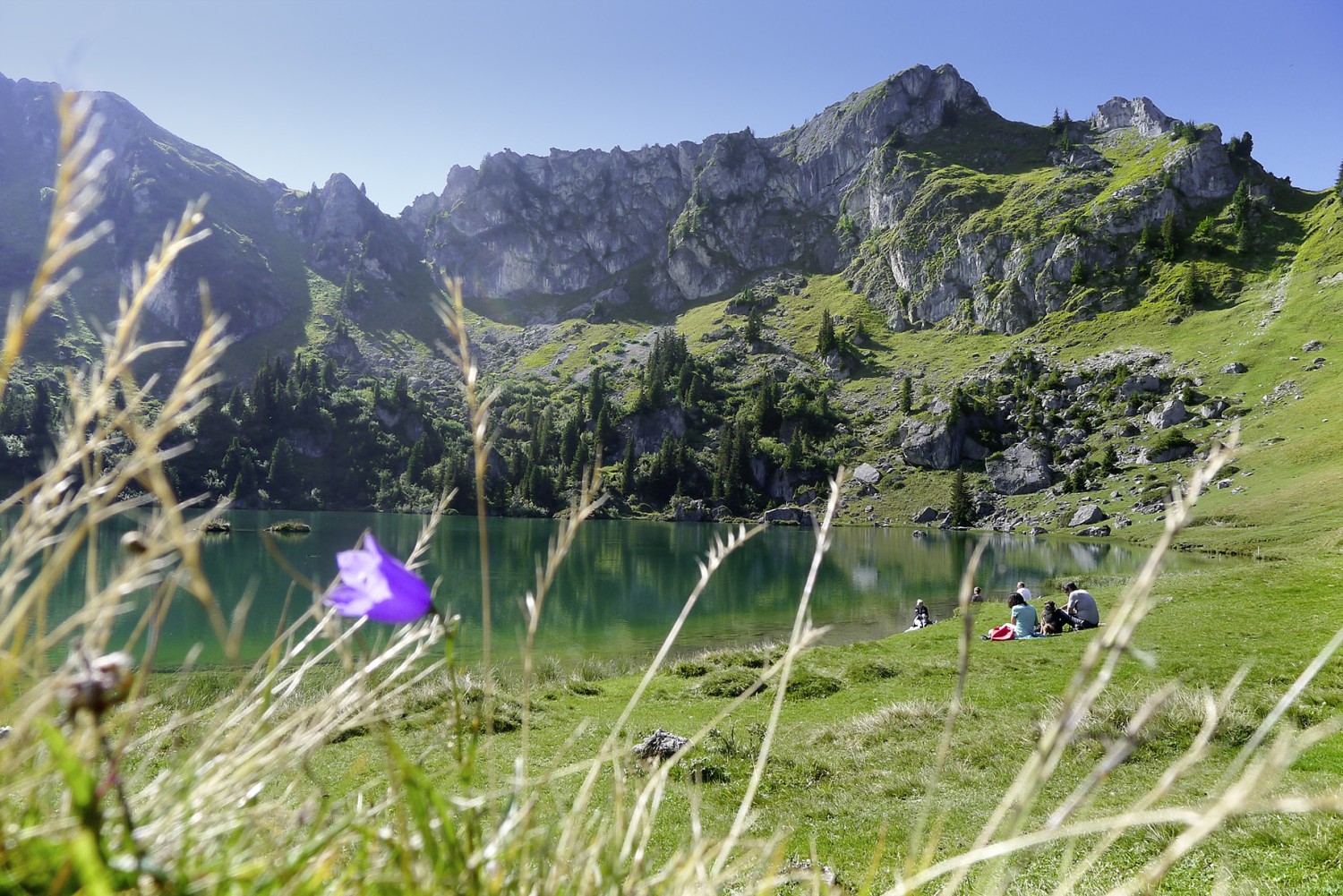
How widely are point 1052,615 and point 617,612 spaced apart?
19674mm

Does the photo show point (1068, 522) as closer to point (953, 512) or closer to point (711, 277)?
point (953, 512)

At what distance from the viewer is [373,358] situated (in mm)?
166125

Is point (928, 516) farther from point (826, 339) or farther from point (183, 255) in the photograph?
point (183, 255)

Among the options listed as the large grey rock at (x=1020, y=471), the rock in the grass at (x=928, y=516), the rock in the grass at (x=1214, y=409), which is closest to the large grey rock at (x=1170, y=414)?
the rock in the grass at (x=1214, y=409)

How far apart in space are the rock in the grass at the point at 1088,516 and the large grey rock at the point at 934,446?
27.9 m

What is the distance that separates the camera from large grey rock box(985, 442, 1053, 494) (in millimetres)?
93875

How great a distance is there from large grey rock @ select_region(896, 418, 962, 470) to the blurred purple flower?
11214 cm

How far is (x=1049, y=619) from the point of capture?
1828 cm

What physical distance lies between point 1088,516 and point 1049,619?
223ft

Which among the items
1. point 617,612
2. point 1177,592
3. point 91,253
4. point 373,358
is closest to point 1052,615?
point 1177,592

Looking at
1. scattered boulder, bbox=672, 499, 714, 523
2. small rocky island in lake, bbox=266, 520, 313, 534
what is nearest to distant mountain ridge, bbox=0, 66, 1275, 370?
A: scattered boulder, bbox=672, 499, 714, 523

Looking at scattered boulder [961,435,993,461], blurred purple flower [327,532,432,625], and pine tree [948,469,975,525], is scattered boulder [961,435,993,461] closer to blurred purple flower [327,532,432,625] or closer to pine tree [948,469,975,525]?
pine tree [948,469,975,525]

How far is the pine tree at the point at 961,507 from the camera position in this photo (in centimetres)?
Result: 9231

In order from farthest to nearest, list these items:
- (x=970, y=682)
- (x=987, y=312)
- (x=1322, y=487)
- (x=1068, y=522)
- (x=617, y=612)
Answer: (x=987, y=312) < (x=1068, y=522) < (x=1322, y=487) < (x=617, y=612) < (x=970, y=682)
